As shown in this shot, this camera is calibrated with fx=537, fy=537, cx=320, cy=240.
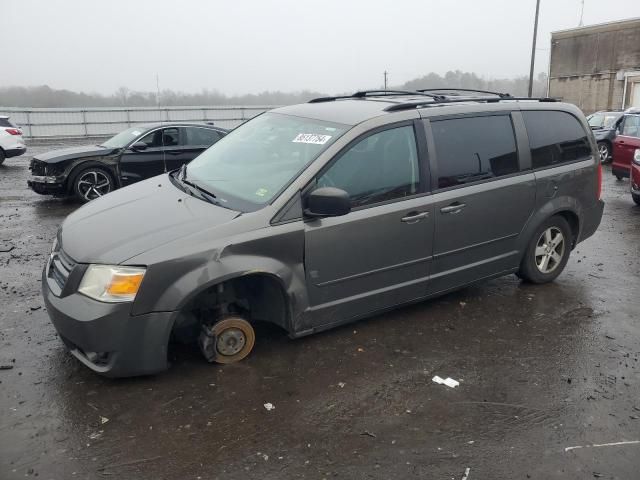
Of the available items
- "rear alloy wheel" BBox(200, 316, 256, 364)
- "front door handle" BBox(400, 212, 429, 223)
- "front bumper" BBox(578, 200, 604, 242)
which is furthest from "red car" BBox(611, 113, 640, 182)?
"rear alloy wheel" BBox(200, 316, 256, 364)

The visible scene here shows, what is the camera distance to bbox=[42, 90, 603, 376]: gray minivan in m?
3.27

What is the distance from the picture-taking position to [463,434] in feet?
9.97

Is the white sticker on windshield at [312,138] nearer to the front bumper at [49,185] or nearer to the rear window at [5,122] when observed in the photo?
the front bumper at [49,185]

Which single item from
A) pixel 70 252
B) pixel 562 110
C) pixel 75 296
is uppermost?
pixel 562 110

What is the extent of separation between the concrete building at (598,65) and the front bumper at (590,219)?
111ft

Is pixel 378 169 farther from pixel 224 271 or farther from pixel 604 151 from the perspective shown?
pixel 604 151

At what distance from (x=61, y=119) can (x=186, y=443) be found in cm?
2479

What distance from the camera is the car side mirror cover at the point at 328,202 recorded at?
349 centimetres

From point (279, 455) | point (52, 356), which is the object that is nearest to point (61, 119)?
point (52, 356)

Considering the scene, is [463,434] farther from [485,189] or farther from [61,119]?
[61,119]

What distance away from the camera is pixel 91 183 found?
381 inches

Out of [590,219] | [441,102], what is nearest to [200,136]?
[441,102]

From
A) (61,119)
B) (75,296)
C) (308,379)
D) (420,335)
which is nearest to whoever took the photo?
(75,296)

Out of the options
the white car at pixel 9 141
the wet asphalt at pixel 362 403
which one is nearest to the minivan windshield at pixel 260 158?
the wet asphalt at pixel 362 403
